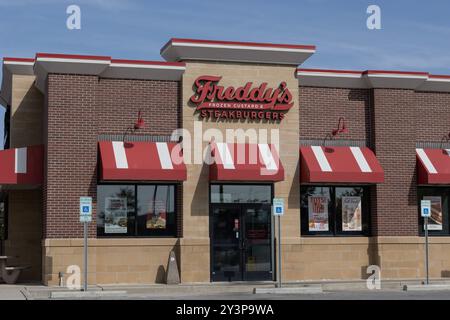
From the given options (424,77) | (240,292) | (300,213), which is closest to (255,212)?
(300,213)

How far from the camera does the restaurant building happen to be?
24.0m

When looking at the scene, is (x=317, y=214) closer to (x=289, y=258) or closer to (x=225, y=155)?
(x=289, y=258)

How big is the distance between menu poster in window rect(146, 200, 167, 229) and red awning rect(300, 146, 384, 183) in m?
4.75

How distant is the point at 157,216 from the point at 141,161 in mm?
2070

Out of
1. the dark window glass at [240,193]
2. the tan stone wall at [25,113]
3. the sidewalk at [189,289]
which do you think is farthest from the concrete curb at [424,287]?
the tan stone wall at [25,113]

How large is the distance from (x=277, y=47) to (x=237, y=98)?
2.16 m

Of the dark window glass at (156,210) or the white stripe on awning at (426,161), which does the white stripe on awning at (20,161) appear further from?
the white stripe on awning at (426,161)

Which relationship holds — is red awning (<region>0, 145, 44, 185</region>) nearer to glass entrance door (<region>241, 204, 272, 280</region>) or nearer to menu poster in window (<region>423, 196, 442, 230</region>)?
glass entrance door (<region>241, 204, 272, 280</region>)

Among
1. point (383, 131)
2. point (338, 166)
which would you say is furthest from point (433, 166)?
point (338, 166)

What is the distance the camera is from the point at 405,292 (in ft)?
74.1

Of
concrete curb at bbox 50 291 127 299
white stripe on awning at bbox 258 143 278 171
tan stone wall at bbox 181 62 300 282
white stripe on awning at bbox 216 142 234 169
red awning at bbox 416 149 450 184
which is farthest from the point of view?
red awning at bbox 416 149 450 184

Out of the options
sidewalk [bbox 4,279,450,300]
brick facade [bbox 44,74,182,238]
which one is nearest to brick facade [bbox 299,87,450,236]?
sidewalk [bbox 4,279,450,300]

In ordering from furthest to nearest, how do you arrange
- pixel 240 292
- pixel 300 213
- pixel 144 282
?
pixel 300 213, pixel 144 282, pixel 240 292
